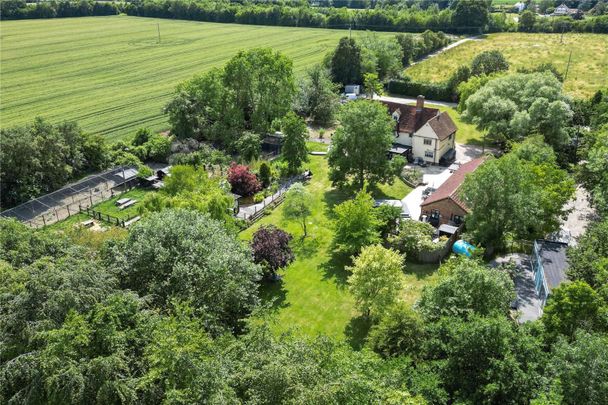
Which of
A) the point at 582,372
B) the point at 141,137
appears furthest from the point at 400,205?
the point at 141,137

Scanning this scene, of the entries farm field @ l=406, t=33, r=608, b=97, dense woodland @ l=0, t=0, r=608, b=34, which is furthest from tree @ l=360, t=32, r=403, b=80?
dense woodland @ l=0, t=0, r=608, b=34

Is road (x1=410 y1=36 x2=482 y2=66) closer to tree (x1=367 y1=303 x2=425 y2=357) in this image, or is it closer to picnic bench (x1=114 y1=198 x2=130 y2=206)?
picnic bench (x1=114 y1=198 x2=130 y2=206)

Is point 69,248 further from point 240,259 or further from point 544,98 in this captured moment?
point 544,98

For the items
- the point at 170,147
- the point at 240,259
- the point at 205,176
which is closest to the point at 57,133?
the point at 170,147

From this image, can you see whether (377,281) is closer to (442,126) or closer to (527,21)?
(442,126)

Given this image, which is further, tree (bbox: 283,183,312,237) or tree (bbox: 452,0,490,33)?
tree (bbox: 452,0,490,33)

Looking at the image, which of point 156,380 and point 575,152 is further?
point 575,152
